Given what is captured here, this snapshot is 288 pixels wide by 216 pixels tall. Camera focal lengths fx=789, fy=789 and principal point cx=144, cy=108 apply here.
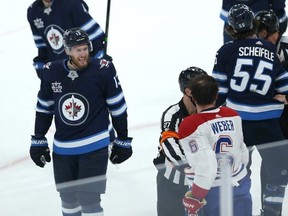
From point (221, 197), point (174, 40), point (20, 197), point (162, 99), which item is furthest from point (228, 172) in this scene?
point (174, 40)

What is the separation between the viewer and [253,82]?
3322 mm

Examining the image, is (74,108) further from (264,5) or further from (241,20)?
(264,5)

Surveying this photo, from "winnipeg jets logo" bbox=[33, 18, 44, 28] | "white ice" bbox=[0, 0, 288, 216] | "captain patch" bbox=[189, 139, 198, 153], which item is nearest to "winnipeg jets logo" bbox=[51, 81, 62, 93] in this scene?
"white ice" bbox=[0, 0, 288, 216]

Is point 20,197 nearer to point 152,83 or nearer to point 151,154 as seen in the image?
point 151,154

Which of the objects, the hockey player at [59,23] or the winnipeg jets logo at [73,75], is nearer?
the winnipeg jets logo at [73,75]

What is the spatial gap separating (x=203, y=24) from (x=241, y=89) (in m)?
3.16

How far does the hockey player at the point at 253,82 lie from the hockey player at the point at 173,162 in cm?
23

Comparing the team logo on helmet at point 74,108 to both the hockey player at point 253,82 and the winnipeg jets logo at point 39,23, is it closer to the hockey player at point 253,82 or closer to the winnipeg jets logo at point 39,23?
the hockey player at point 253,82

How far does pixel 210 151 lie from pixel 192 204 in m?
0.18

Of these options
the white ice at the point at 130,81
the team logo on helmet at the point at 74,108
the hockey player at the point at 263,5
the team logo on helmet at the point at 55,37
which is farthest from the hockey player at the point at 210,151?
the hockey player at the point at 263,5

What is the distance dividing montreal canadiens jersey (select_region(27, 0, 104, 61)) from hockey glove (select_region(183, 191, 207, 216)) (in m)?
1.68

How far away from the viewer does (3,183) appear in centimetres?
392

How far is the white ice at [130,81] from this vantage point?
2734 mm

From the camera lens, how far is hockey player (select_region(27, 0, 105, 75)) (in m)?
4.07
